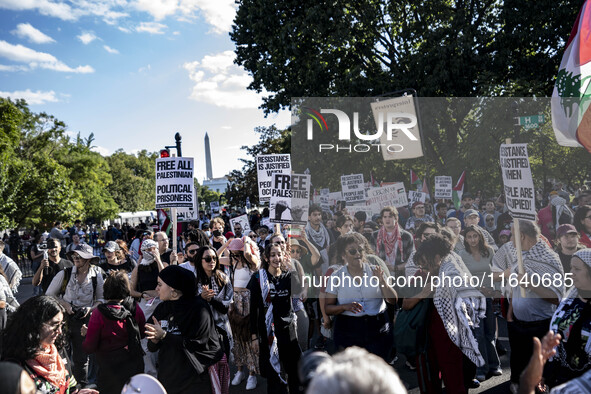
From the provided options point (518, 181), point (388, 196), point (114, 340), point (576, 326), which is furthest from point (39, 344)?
point (388, 196)

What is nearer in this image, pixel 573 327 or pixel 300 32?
pixel 573 327

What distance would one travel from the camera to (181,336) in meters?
3.93

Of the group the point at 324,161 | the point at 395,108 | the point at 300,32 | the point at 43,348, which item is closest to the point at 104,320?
the point at 43,348

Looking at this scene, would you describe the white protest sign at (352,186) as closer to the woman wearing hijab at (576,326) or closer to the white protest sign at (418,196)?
the white protest sign at (418,196)

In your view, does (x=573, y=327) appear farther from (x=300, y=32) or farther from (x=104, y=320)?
(x=300, y=32)

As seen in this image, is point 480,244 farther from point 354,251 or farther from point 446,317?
point 354,251

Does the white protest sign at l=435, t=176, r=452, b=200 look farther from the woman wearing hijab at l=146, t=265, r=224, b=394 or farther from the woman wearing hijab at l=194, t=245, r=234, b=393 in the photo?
the woman wearing hijab at l=146, t=265, r=224, b=394

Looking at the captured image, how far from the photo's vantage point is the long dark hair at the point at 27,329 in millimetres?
3078

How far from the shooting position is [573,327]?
3.35 metres

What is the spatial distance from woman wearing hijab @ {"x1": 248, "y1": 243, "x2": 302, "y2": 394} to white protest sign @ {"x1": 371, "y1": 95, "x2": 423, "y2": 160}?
28.1 ft

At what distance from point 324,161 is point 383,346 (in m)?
16.9

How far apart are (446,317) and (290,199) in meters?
4.69

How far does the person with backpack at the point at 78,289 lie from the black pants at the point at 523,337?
4.68 m

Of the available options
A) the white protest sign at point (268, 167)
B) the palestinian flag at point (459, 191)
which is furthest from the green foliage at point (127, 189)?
the white protest sign at point (268, 167)
